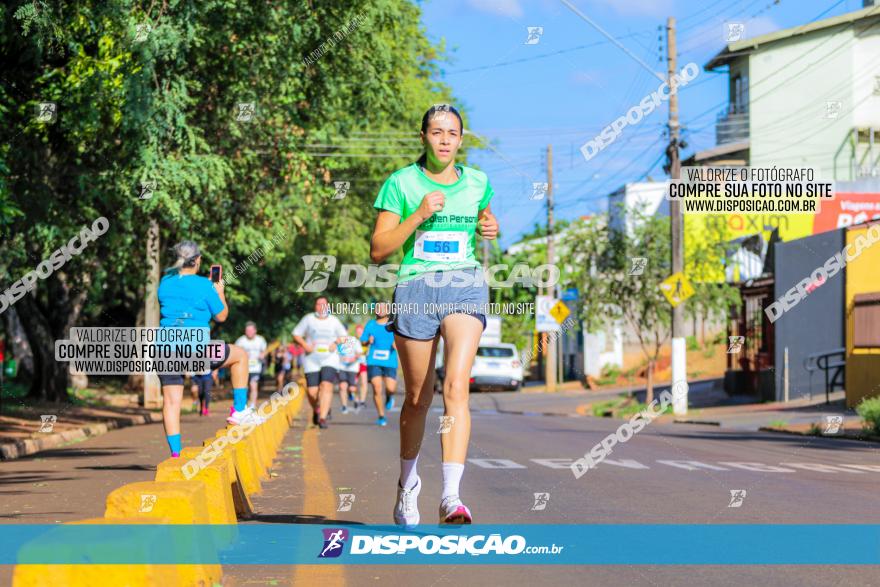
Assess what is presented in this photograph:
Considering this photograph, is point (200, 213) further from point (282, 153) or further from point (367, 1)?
point (367, 1)

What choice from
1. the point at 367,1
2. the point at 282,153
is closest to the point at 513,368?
the point at 282,153

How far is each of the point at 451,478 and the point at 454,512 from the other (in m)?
0.21

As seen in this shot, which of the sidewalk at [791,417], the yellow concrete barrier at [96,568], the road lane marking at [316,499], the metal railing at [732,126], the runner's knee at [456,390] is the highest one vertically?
the metal railing at [732,126]

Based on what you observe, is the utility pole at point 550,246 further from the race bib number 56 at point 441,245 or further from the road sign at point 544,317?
the race bib number 56 at point 441,245

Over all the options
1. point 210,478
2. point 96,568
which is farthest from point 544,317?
point 96,568

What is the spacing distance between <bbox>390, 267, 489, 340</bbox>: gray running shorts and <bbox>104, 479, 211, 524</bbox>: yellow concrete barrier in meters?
1.59

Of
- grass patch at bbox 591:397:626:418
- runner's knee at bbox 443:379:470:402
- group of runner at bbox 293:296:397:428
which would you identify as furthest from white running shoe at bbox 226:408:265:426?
grass patch at bbox 591:397:626:418

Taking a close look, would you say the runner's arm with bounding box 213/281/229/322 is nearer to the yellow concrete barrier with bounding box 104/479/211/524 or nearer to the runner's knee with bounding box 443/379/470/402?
the runner's knee with bounding box 443/379/470/402

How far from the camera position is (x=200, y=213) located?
23.6 meters

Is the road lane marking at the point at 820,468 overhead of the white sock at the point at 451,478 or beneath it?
beneath

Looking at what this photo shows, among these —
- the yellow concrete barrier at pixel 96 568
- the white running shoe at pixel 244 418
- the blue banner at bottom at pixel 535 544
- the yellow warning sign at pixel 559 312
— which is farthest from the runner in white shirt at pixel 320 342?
the yellow warning sign at pixel 559 312

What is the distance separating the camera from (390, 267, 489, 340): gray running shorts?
7.16 meters

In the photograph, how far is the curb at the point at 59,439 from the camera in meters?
16.2

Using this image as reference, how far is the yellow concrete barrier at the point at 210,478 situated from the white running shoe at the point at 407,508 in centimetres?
90
